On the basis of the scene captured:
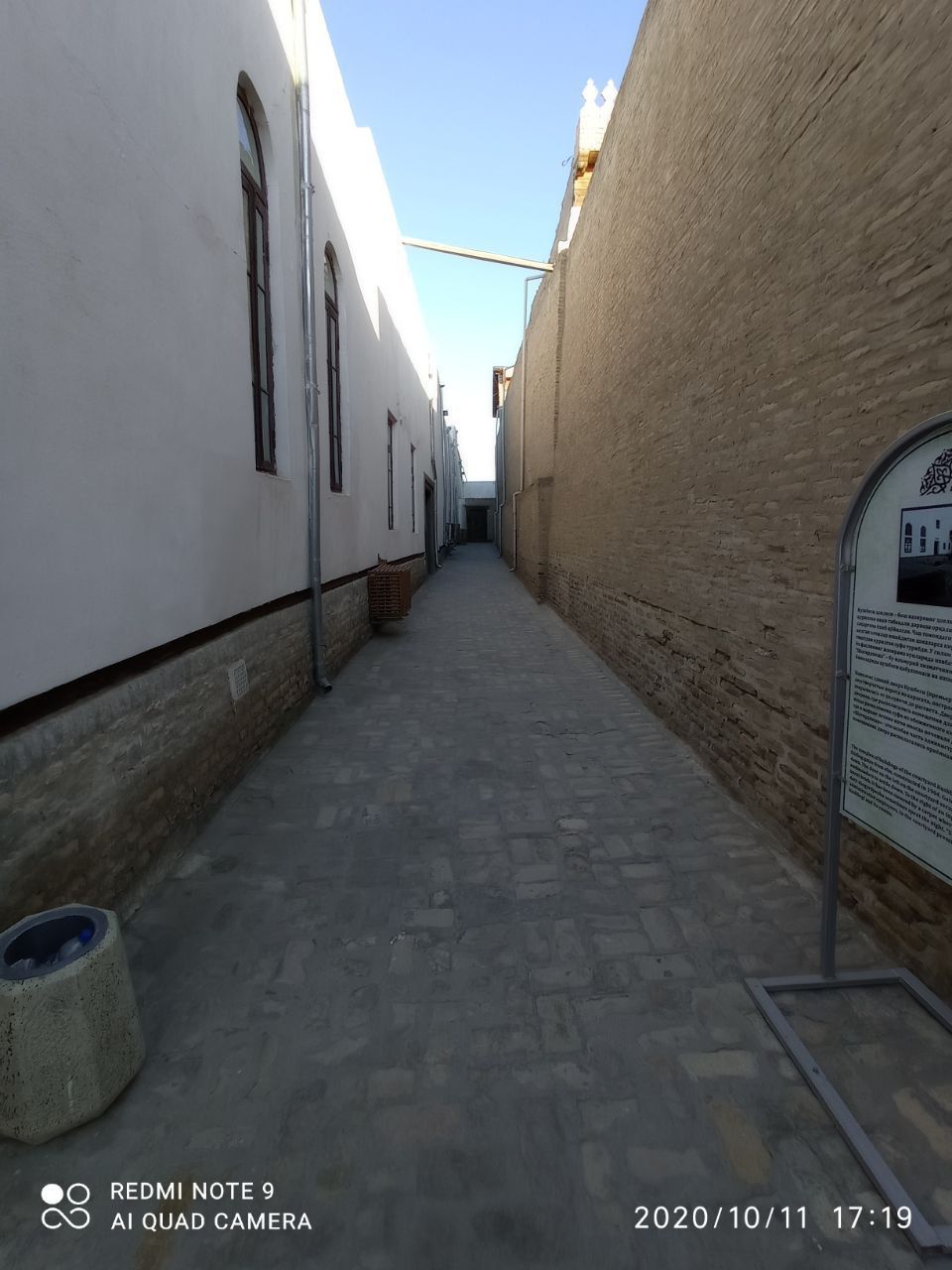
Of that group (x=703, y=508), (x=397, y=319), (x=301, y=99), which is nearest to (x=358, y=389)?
(x=301, y=99)

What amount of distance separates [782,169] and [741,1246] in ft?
15.8

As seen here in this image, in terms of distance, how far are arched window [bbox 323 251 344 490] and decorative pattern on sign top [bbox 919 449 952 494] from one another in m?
6.95

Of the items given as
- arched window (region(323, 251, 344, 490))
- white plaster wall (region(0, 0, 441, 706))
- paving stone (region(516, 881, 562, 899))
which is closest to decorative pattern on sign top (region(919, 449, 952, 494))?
paving stone (region(516, 881, 562, 899))

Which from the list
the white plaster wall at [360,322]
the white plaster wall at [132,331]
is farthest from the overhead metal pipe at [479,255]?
the white plaster wall at [132,331]

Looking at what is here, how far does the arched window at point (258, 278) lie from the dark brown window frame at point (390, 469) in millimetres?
6846

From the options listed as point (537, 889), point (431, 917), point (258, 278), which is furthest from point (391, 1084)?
point (258, 278)

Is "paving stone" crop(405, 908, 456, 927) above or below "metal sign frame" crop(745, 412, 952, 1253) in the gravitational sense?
below

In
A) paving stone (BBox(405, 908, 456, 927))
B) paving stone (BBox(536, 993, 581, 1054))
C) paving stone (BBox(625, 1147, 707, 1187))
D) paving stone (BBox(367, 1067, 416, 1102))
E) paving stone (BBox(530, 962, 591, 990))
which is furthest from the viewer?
paving stone (BBox(405, 908, 456, 927))

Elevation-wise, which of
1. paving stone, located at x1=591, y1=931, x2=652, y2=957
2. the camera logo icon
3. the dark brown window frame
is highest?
the dark brown window frame

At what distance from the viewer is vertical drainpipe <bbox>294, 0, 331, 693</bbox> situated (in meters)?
6.16

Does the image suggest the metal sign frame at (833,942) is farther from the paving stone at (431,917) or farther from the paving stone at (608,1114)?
the paving stone at (431,917)

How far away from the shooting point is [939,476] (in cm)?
200

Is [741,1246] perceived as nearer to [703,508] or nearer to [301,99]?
[703,508]

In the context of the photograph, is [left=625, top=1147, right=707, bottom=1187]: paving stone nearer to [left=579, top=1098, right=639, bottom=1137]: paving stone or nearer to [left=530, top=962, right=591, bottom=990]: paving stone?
[left=579, top=1098, right=639, bottom=1137]: paving stone
